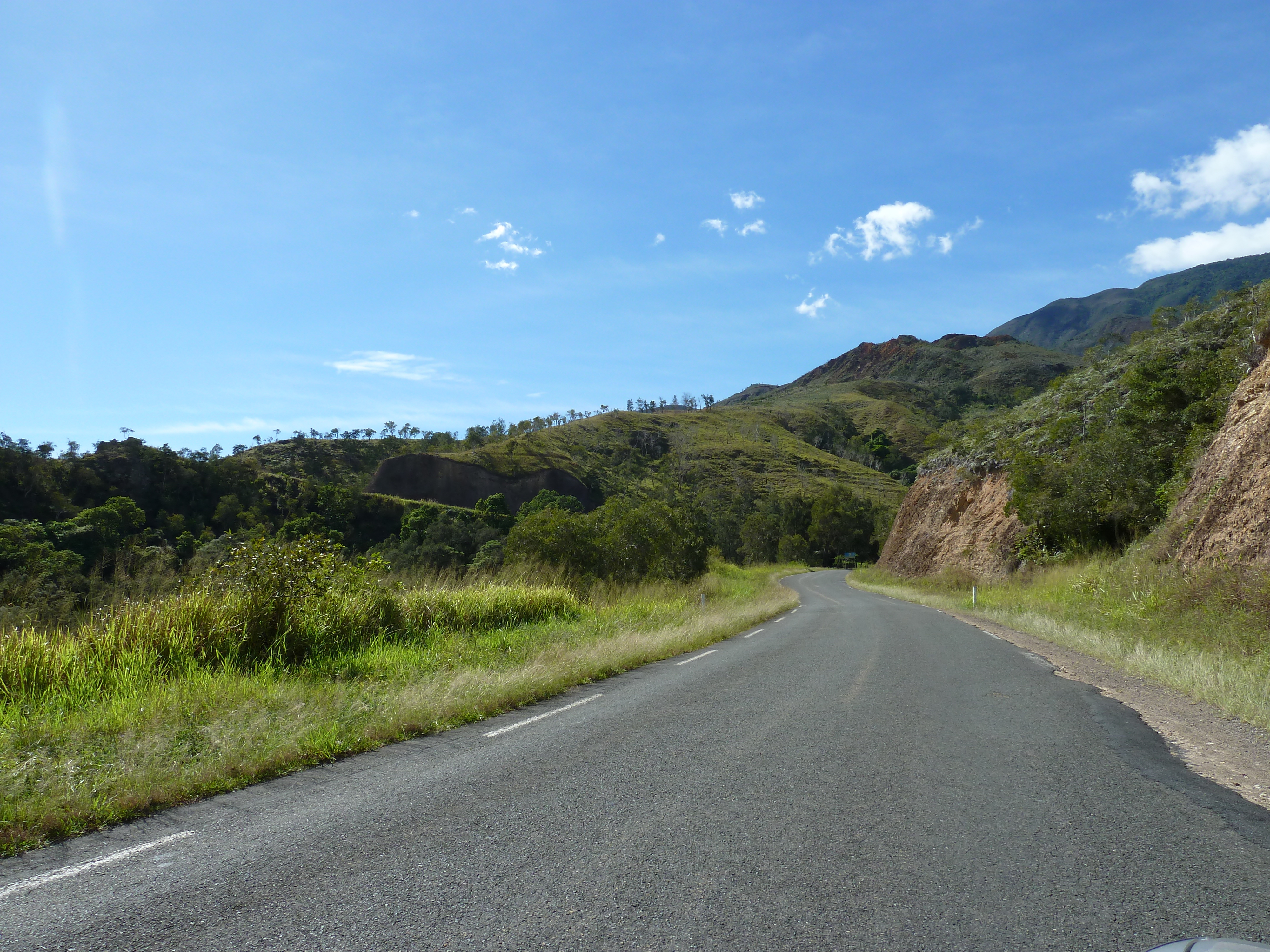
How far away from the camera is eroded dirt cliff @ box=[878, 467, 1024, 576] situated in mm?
30906

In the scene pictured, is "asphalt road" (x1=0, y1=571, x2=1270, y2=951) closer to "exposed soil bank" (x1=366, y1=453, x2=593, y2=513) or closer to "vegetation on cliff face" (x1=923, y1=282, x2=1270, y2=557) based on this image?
"vegetation on cliff face" (x1=923, y1=282, x2=1270, y2=557)

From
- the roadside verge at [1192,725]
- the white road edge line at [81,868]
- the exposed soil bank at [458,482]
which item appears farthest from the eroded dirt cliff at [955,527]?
the exposed soil bank at [458,482]

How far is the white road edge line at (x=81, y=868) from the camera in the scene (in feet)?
10.6

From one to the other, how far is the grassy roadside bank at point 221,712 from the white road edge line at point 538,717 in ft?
1.77

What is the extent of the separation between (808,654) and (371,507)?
231 ft

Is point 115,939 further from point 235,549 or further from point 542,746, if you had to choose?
point 235,549

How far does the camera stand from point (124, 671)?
21.0ft

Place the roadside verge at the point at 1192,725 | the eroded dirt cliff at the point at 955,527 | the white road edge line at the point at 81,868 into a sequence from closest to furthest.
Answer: the white road edge line at the point at 81,868
the roadside verge at the point at 1192,725
the eroded dirt cliff at the point at 955,527

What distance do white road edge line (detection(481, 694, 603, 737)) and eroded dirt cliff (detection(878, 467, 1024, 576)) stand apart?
26.5m

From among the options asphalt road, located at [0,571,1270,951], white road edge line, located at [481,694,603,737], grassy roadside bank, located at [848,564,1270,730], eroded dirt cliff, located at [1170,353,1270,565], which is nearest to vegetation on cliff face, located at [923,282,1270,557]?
eroded dirt cliff, located at [1170,353,1270,565]

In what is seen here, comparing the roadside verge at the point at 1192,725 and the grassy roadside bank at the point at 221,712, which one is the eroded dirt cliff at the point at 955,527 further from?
the grassy roadside bank at the point at 221,712

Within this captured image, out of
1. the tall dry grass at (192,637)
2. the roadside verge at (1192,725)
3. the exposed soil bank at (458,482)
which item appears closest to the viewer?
the roadside verge at (1192,725)

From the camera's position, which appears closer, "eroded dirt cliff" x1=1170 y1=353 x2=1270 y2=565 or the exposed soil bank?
"eroded dirt cliff" x1=1170 y1=353 x2=1270 y2=565

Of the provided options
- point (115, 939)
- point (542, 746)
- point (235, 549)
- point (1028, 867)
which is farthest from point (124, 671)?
point (1028, 867)
